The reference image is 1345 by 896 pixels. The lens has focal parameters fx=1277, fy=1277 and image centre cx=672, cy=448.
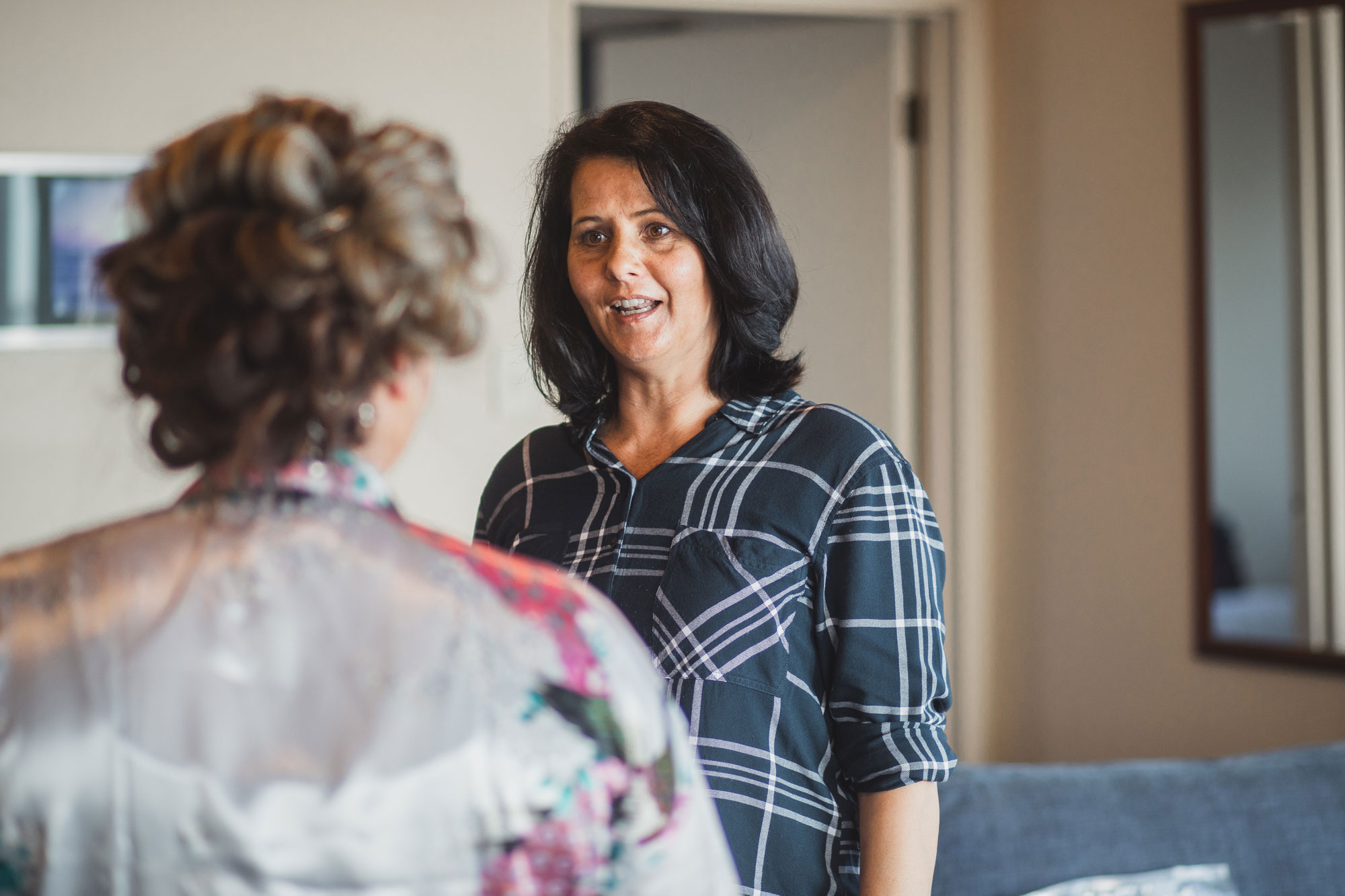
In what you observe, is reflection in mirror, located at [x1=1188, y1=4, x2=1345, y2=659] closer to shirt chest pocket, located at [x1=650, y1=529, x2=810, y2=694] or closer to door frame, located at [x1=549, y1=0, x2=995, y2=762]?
door frame, located at [x1=549, y1=0, x2=995, y2=762]

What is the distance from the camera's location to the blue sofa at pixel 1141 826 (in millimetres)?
1852

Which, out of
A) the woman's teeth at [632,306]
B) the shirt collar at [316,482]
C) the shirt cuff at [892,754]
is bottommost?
the shirt cuff at [892,754]

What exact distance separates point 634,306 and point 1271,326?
70.3 inches

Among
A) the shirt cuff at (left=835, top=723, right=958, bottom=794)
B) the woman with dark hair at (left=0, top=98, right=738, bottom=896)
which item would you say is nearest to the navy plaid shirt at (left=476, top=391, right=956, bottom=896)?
the shirt cuff at (left=835, top=723, right=958, bottom=794)

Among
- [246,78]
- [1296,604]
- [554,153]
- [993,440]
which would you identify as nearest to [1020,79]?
[993,440]

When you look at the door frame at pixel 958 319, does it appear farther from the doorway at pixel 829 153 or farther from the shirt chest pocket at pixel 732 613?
the shirt chest pocket at pixel 732 613

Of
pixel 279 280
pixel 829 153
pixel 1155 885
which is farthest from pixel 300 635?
pixel 829 153

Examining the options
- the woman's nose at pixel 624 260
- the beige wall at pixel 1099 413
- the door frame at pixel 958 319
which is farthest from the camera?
the door frame at pixel 958 319

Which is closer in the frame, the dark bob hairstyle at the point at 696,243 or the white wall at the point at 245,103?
the dark bob hairstyle at the point at 696,243

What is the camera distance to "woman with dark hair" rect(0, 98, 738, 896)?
26.3 inches

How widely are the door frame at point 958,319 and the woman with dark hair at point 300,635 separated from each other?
254cm

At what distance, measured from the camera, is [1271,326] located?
262 centimetres

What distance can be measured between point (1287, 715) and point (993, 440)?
93cm

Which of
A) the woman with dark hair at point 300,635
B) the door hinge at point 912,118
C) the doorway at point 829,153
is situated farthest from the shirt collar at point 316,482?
the door hinge at point 912,118
